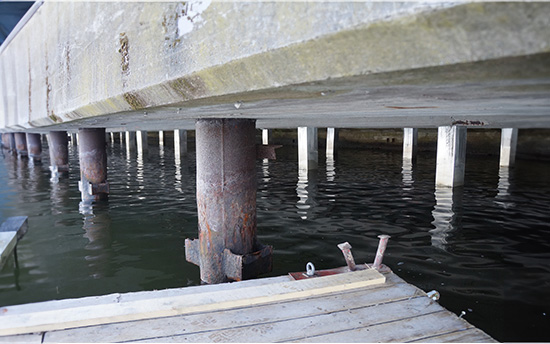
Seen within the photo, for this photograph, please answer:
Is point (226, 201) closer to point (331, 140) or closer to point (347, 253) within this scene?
point (347, 253)

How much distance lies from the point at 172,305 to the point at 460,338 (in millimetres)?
2153

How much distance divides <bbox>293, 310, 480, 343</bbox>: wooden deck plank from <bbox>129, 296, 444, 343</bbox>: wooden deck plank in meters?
0.05

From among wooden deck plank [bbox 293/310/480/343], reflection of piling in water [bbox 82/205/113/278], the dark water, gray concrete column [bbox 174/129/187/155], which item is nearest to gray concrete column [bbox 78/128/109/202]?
the dark water

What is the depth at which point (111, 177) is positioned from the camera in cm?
1498

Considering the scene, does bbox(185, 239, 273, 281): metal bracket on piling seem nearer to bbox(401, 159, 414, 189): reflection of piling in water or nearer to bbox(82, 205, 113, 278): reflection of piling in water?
bbox(82, 205, 113, 278): reflection of piling in water

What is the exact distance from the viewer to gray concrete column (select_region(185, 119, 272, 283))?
13.5 feet

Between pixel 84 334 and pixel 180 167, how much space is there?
51.6ft

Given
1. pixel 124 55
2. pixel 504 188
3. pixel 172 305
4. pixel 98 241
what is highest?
pixel 124 55

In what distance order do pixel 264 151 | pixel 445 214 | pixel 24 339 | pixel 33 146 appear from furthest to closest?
1. pixel 33 146
2. pixel 445 214
3. pixel 264 151
4. pixel 24 339

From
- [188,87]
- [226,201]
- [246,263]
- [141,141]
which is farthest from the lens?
[141,141]

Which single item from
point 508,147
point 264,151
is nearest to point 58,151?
point 264,151

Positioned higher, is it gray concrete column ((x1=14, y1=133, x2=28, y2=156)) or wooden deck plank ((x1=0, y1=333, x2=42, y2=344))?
gray concrete column ((x1=14, y1=133, x2=28, y2=156))

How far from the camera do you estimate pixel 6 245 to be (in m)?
5.45

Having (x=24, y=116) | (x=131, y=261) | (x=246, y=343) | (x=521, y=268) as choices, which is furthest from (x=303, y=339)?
(x=24, y=116)
